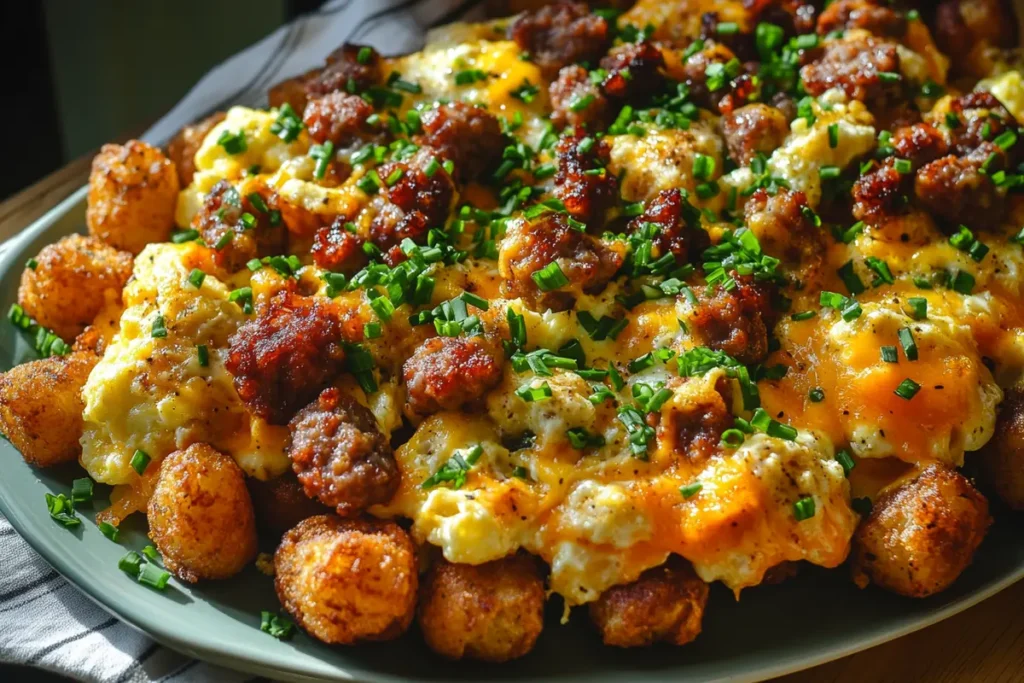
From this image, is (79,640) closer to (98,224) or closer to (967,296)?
(98,224)

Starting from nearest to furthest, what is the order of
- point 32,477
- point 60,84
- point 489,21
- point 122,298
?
point 32,477, point 122,298, point 489,21, point 60,84

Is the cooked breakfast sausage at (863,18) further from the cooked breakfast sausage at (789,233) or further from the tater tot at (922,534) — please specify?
the tater tot at (922,534)

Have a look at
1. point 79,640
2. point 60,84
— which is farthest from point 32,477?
point 60,84

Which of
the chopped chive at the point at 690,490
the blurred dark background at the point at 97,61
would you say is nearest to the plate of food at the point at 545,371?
the chopped chive at the point at 690,490

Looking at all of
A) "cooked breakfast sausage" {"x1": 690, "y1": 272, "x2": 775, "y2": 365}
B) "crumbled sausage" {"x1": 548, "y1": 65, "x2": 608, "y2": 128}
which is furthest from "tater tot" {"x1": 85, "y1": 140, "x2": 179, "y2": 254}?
"cooked breakfast sausage" {"x1": 690, "y1": 272, "x2": 775, "y2": 365}

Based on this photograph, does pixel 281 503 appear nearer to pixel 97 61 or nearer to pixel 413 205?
pixel 413 205

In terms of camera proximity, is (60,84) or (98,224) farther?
(60,84)

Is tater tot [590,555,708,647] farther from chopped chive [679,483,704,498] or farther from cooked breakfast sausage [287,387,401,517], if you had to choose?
cooked breakfast sausage [287,387,401,517]
